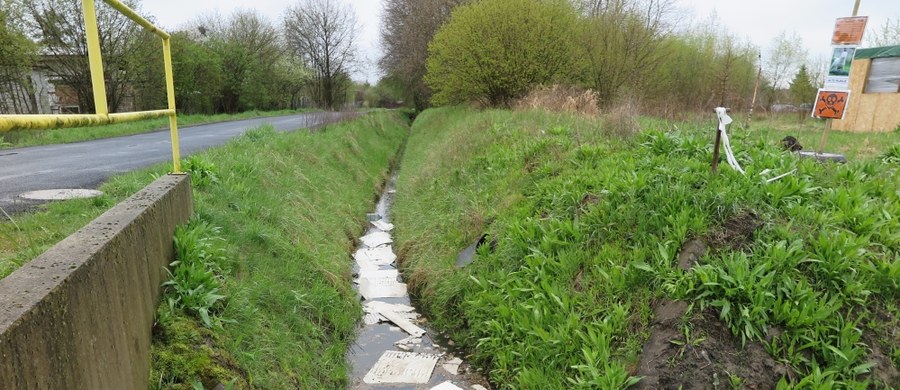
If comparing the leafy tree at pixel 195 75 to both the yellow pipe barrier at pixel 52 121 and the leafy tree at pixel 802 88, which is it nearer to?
the yellow pipe barrier at pixel 52 121

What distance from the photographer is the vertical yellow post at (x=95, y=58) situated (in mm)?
2654

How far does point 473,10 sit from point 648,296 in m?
14.9

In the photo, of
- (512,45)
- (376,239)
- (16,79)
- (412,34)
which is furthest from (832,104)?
(412,34)

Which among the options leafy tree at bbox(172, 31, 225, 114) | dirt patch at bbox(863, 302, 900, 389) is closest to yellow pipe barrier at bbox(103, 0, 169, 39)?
dirt patch at bbox(863, 302, 900, 389)

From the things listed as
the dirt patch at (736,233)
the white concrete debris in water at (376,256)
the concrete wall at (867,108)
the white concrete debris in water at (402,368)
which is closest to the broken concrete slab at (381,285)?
the white concrete debris in water at (376,256)

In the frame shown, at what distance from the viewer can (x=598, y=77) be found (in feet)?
57.6

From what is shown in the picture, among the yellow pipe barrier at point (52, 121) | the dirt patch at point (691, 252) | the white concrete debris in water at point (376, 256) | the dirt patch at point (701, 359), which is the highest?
the yellow pipe barrier at point (52, 121)

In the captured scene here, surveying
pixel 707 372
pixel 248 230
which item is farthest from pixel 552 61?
pixel 707 372

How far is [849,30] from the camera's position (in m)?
6.14

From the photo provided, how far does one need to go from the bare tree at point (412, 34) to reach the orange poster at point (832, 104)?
22.5 metres

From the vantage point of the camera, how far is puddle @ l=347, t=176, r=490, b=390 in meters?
4.49

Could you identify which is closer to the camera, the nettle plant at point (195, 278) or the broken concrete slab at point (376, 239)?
the nettle plant at point (195, 278)

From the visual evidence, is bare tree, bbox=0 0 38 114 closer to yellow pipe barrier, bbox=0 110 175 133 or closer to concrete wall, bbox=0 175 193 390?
yellow pipe barrier, bbox=0 110 175 133

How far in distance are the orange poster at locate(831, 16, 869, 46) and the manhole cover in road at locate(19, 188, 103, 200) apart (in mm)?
8977
